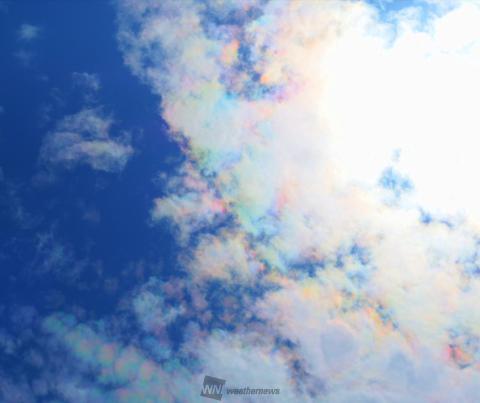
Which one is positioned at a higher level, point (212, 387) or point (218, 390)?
point (212, 387)

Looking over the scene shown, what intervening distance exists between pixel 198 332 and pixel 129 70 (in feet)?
58.5

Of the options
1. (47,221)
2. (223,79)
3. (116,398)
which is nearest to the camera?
(116,398)

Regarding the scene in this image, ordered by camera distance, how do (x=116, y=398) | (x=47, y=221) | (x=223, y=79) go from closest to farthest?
(x=116, y=398), (x=47, y=221), (x=223, y=79)

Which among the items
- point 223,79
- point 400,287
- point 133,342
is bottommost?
point 133,342

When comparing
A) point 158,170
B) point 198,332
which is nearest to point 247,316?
point 198,332

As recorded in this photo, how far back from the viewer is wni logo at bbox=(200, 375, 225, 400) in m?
22.2

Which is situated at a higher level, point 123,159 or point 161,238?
point 123,159

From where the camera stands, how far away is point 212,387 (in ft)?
73.2

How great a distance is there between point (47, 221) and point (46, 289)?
13.4ft

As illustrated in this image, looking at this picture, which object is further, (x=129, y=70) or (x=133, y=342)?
(x=129, y=70)

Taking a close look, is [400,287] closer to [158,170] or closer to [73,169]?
[158,170]

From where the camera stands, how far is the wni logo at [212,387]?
22.2m

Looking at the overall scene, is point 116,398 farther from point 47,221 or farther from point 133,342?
point 47,221

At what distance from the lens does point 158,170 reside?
24.7 metres
